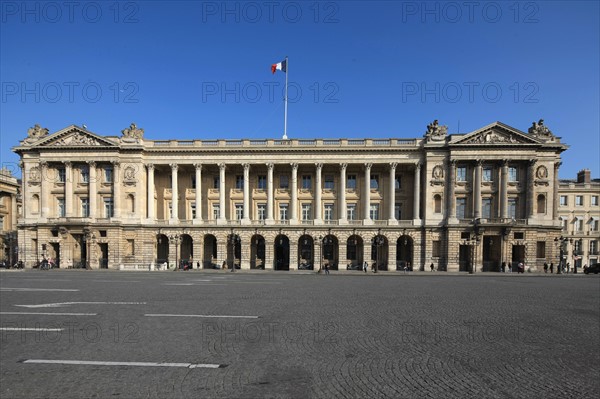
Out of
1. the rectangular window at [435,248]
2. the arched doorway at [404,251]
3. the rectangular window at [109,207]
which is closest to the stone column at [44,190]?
the rectangular window at [109,207]

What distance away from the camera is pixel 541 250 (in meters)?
42.8

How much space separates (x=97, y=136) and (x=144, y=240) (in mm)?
15165

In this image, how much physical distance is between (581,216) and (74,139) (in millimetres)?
81115

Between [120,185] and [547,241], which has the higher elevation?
[120,185]

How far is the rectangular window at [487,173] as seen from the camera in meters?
43.0

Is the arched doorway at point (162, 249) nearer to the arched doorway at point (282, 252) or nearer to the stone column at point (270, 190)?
the stone column at point (270, 190)

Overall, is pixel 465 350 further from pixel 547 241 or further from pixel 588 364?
pixel 547 241

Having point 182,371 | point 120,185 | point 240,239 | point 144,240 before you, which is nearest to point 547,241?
point 240,239

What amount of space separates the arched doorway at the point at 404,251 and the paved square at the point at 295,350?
101 feet

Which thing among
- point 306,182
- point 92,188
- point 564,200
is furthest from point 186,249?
point 564,200

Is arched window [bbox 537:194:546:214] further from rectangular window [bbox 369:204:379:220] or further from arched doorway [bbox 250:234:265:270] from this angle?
arched doorway [bbox 250:234:265:270]

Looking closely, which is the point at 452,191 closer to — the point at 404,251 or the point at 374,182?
the point at 374,182

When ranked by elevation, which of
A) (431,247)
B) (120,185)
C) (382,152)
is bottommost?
(431,247)

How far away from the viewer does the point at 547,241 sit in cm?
4222
